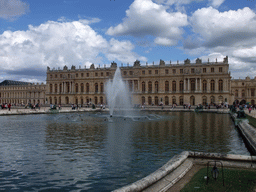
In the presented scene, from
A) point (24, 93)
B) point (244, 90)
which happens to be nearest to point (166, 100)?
point (244, 90)

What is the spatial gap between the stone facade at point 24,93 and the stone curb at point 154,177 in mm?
124947

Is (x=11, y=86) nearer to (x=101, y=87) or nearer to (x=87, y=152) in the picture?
(x=101, y=87)

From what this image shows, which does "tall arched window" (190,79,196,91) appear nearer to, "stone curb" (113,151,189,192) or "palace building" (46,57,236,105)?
"palace building" (46,57,236,105)

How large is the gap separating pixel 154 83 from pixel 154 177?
75.1 m

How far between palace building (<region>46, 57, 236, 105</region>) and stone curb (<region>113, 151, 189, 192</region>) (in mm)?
68544

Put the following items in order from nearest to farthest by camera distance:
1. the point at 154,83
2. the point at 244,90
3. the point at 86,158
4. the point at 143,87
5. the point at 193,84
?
the point at 86,158, the point at 193,84, the point at 154,83, the point at 143,87, the point at 244,90

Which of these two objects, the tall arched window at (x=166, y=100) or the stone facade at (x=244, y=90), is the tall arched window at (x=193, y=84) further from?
the stone facade at (x=244, y=90)

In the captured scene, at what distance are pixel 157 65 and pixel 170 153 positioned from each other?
7059cm

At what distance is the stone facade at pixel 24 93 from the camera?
12699 cm

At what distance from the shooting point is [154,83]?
81250 mm

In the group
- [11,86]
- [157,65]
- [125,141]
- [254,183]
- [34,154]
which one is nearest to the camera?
[254,183]

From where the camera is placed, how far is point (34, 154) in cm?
1138

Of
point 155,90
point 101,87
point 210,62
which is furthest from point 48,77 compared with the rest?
point 210,62

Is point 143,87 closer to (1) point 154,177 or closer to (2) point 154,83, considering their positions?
(2) point 154,83
